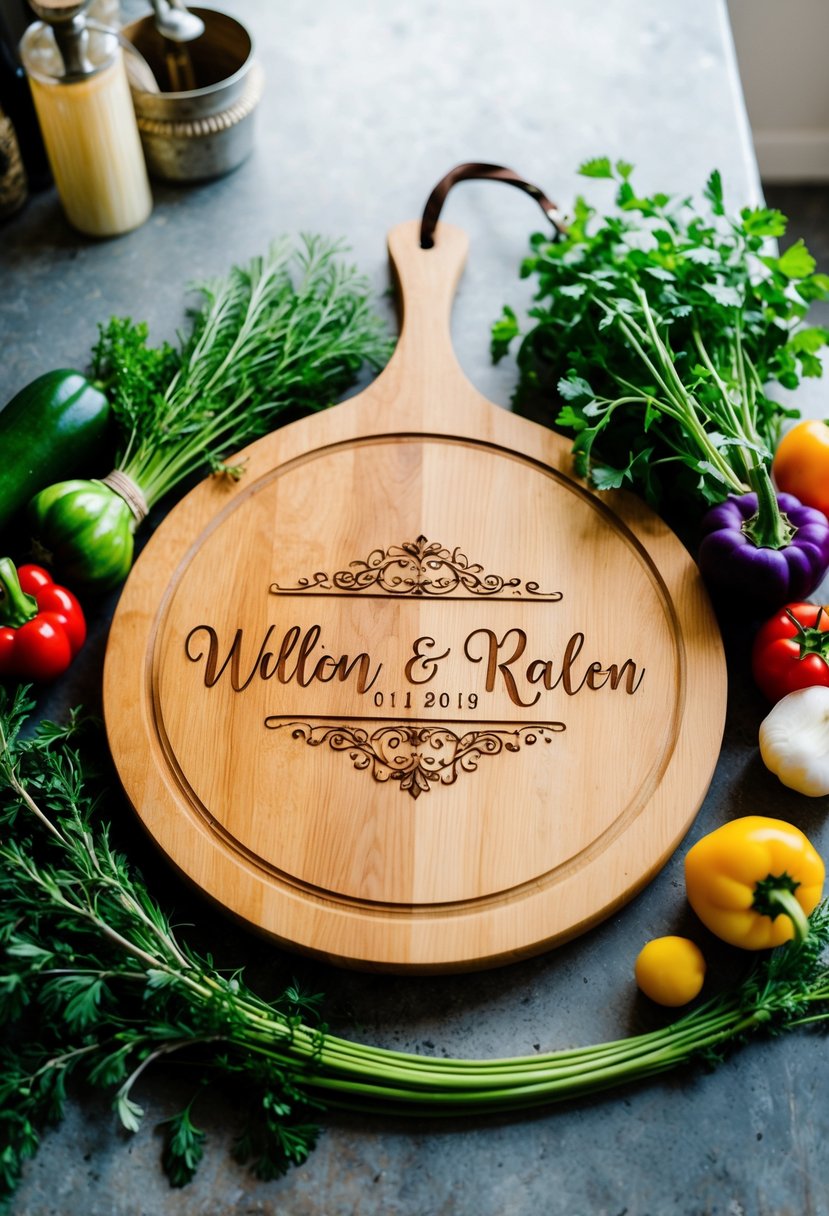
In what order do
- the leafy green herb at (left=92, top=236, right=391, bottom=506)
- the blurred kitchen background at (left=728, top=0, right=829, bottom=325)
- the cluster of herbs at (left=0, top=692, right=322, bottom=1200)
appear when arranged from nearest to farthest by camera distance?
the cluster of herbs at (left=0, top=692, right=322, bottom=1200) < the leafy green herb at (left=92, top=236, right=391, bottom=506) < the blurred kitchen background at (left=728, top=0, right=829, bottom=325)

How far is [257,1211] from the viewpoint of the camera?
1214 mm

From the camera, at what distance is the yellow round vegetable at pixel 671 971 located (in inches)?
51.0

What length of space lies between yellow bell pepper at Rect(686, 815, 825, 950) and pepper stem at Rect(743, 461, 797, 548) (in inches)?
16.1

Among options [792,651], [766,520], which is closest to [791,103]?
[766,520]

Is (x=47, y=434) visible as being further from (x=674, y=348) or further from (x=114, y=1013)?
(x=674, y=348)

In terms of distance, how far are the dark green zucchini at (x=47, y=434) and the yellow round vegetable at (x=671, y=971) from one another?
1.10m

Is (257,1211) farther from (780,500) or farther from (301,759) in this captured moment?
(780,500)

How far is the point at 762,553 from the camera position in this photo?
58.9 inches

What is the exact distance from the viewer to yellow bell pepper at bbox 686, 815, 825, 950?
50.4 inches

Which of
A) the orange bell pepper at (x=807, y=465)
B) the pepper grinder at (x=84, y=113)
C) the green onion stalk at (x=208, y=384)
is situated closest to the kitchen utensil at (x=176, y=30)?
the pepper grinder at (x=84, y=113)

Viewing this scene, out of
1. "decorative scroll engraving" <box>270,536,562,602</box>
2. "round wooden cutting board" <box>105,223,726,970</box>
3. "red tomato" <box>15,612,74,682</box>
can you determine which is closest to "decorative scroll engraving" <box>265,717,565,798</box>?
"round wooden cutting board" <box>105,223,726,970</box>

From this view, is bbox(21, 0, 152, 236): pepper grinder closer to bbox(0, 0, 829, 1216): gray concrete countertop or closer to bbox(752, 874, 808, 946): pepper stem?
bbox(0, 0, 829, 1216): gray concrete countertop

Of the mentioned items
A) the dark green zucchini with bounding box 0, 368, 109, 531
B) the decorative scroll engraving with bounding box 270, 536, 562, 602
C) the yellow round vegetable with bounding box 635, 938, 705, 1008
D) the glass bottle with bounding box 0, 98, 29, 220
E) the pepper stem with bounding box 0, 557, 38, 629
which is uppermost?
the glass bottle with bounding box 0, 98, 29, 220

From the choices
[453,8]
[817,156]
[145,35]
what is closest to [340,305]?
[145,35]
